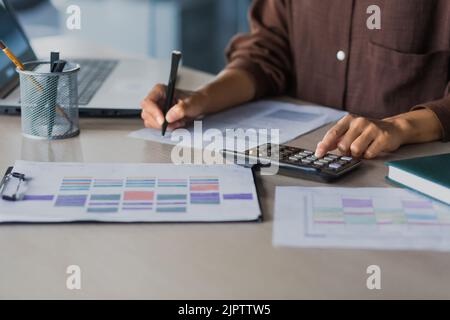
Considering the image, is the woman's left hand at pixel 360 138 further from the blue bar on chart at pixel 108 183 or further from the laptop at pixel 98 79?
the laptop at pixel 98 79

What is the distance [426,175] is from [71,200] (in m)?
0.46

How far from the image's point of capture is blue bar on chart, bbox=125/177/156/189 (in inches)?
37.1

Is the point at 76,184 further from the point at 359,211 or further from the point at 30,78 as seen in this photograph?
the point at 359,211

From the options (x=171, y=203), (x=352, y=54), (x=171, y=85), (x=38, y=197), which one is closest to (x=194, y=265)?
(x=171, y=203)

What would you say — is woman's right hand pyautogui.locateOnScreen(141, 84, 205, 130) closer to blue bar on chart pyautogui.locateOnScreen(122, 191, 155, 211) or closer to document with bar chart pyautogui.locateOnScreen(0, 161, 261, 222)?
document with bar chart pyautogui.locateOnScreen(0, 161, 261, 222)

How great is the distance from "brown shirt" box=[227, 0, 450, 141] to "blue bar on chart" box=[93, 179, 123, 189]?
56 centimetres

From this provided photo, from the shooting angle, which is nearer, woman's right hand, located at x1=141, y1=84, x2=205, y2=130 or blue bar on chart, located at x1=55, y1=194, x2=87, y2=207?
blue bar on chart, located at x1=55, y1=194, x2=87, y2=207

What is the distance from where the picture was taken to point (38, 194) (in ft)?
2.99

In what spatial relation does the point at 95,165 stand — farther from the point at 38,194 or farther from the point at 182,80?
the point at 182,80

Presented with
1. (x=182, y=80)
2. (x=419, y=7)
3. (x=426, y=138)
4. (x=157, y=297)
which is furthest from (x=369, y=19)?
(x=157, y=297)

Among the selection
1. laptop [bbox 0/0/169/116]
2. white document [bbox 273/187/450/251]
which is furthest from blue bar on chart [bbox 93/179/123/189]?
laptop [bbox 0/0/169/116]

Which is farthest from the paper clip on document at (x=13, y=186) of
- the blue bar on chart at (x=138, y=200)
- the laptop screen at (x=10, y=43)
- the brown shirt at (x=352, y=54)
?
the brown shirt at (x=352, y=54)

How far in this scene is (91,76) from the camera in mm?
1590

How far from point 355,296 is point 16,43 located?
1055 mm
